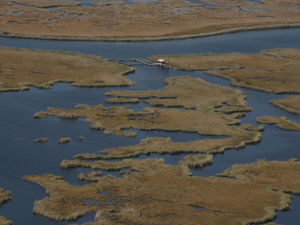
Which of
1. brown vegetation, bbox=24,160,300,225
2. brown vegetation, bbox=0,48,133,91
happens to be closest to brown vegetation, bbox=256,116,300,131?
brown vegetation, bbox=24,160,300,225

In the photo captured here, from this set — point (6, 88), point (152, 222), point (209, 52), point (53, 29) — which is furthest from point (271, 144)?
point (53, 29)

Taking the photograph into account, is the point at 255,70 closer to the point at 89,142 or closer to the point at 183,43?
the point at 183,43

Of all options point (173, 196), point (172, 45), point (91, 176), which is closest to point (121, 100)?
point (91, 176)

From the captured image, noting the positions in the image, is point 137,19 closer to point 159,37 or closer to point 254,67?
point 159,37

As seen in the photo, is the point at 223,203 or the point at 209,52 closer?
the point at 223,203

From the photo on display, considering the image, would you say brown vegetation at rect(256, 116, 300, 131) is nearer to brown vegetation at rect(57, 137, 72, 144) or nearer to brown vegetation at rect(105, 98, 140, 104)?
brown vegetation at rect(105, 98, 140, 104)
